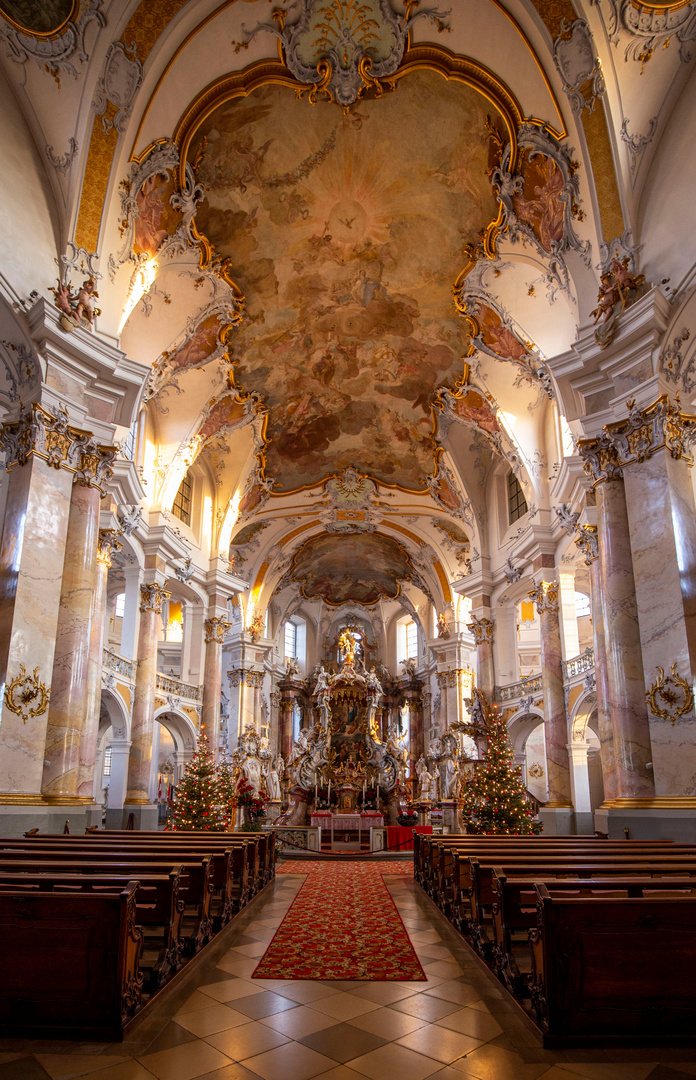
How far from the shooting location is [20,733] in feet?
32.1

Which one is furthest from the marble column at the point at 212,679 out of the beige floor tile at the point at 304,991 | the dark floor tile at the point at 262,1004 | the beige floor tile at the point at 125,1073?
the beige floor tile at the point at 125,1073

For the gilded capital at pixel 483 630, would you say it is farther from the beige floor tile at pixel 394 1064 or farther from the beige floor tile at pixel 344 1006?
the beige floor tile at pixel 394 1064

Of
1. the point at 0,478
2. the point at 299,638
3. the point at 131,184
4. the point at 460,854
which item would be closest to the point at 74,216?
the point at 131,184

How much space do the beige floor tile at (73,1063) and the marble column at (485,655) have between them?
20.4m

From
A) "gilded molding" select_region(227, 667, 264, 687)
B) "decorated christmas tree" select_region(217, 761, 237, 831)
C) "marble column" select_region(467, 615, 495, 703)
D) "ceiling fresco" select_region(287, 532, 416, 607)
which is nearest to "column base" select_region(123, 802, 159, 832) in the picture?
"decorated christmas tree" select_region(217, 761, 237, 831)

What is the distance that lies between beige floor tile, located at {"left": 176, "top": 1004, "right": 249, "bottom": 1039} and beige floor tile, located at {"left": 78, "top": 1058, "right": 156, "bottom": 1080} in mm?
534

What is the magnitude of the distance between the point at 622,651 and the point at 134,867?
298 inches

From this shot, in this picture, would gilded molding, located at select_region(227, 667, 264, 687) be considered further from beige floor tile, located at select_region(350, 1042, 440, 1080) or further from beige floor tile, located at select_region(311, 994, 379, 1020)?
beige floor tile, located at select_region(350, 1042, 440, 1080)

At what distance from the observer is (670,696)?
9797mm

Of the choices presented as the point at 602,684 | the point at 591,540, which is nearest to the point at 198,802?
the point at 602,684

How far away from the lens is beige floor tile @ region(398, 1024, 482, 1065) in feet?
12.8

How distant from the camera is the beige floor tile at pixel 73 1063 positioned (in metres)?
3.53

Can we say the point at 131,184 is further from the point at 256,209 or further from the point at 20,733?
the point at 20,733

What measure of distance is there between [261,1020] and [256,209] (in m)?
15.1
